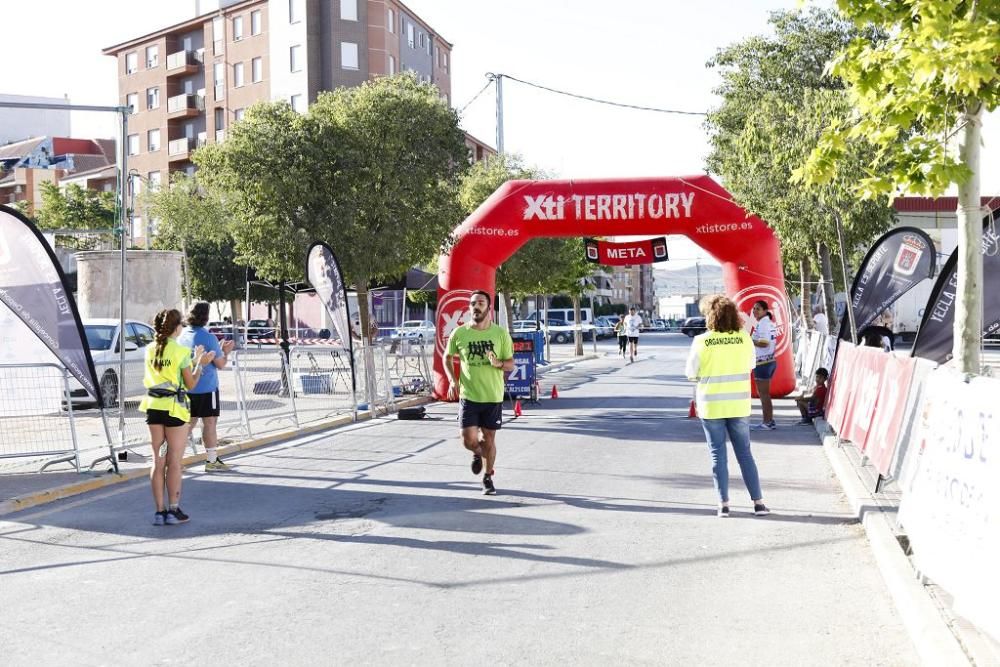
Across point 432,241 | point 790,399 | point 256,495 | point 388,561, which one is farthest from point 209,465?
point 790,399

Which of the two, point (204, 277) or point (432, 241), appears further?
point (204, 277)

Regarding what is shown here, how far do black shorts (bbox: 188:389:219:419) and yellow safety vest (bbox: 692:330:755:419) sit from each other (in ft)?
17.4

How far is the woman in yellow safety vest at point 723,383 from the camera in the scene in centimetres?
785

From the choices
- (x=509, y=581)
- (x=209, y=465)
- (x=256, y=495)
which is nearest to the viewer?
(x=509, y=581)

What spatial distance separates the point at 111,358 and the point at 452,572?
42.5ft

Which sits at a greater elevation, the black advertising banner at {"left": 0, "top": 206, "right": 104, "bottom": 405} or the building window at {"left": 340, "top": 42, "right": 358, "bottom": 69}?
the building window at {"left": 340, "top": 42, "right": 358, "bottom": 69}

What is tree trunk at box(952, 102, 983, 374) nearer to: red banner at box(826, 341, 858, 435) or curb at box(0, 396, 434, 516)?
red banner at box(826, 341, 858, 435)

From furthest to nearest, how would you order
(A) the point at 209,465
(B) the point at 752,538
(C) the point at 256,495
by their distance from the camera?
(A) the point at 209,465 < (C) the point at 256,495 < (B) the point at 752,538

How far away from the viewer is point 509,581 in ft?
19.8

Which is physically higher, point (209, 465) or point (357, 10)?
point (357, 10)

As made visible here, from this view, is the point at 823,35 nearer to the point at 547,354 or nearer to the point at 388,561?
the point at 547,354

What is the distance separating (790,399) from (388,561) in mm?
13540

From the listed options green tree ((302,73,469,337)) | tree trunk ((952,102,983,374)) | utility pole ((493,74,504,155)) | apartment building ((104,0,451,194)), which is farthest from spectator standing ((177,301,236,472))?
apartment building ((104,0,451,194))

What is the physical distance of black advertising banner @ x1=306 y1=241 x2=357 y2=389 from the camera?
15.8m
